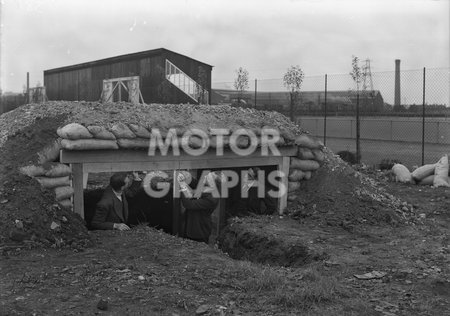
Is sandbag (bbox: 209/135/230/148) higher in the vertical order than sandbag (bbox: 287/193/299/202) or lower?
higher

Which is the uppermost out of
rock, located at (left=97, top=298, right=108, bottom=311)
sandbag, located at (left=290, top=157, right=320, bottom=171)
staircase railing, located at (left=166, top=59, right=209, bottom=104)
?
staircase railing, located at (left=166, top=59, right=209, bottom=104)

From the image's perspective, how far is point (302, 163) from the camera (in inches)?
311

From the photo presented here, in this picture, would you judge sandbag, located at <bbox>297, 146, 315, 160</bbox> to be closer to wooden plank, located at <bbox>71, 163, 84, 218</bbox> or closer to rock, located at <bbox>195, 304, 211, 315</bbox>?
wooden plank, located at <bbox>71, 163, 84, 218</bbox>

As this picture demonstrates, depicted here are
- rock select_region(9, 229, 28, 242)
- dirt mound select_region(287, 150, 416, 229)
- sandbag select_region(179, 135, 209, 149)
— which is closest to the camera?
rock select_region(9, 229, 28, 242)

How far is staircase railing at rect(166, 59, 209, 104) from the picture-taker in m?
20.5

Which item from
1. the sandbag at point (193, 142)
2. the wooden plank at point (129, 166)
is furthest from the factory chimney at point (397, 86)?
the wooden plank at point (129, 166)

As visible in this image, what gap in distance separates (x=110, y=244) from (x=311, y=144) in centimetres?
373

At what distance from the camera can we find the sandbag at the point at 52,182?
5.69 meters

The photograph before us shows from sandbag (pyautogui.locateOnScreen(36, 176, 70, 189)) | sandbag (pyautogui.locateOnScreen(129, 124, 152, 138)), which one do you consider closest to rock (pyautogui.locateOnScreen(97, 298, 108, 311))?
sandbag (pyautogui.locateOnScreen(36, 176, 70, 189))

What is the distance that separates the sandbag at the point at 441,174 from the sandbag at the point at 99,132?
299 inches

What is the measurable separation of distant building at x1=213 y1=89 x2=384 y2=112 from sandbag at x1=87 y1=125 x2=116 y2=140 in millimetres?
10852

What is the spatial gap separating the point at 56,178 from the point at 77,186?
0.33m

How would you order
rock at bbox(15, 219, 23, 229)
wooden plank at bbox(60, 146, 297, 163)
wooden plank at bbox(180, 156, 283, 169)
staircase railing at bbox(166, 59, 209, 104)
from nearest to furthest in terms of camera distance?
rock at bbox(15, 219, 23, 229)
wooden plank at bbox(60, 146, 297, 163)
wooden plank at bbox(180, 156, 283, 169)
staircase railing at bbox(166, 59, 209, 104)

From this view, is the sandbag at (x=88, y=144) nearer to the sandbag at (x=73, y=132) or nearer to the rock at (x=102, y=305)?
the sandbag at (x=73, y=132)
